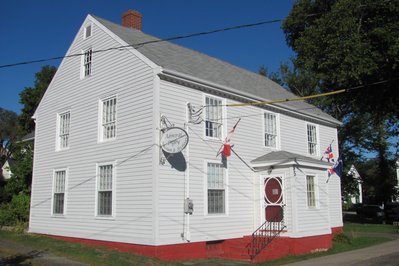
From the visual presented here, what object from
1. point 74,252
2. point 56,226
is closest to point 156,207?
point 74,252

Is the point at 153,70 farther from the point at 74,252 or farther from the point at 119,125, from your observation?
the point at 74,252

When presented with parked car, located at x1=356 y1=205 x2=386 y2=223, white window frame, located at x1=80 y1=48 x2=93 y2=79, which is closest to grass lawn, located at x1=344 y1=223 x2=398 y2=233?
parked car, located at x1=356 y1=205 x2=386 y2=223

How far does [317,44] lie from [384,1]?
12.0 ft

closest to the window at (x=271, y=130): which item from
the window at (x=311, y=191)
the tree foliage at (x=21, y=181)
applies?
the window at (x=311, y=191)

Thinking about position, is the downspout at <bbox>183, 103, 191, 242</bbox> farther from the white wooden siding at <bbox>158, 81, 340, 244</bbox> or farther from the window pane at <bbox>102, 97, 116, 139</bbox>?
the window pane at <bbox>102, 97, 116, 139</bbox>

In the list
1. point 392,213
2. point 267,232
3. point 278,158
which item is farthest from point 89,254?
point 392,213

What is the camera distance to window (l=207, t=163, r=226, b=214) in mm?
15844

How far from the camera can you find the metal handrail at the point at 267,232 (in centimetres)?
1593

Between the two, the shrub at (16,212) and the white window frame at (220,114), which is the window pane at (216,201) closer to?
the white window frame at (220,114)

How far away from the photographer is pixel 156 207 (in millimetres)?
13688

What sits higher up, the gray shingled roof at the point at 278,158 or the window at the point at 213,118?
the window at the point at 213,118

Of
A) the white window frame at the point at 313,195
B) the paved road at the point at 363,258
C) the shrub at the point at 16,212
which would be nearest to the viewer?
the paved road at the point at 363,258

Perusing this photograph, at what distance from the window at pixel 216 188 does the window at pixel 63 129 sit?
7008mm

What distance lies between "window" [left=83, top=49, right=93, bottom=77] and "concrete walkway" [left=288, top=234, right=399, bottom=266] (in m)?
11.5
